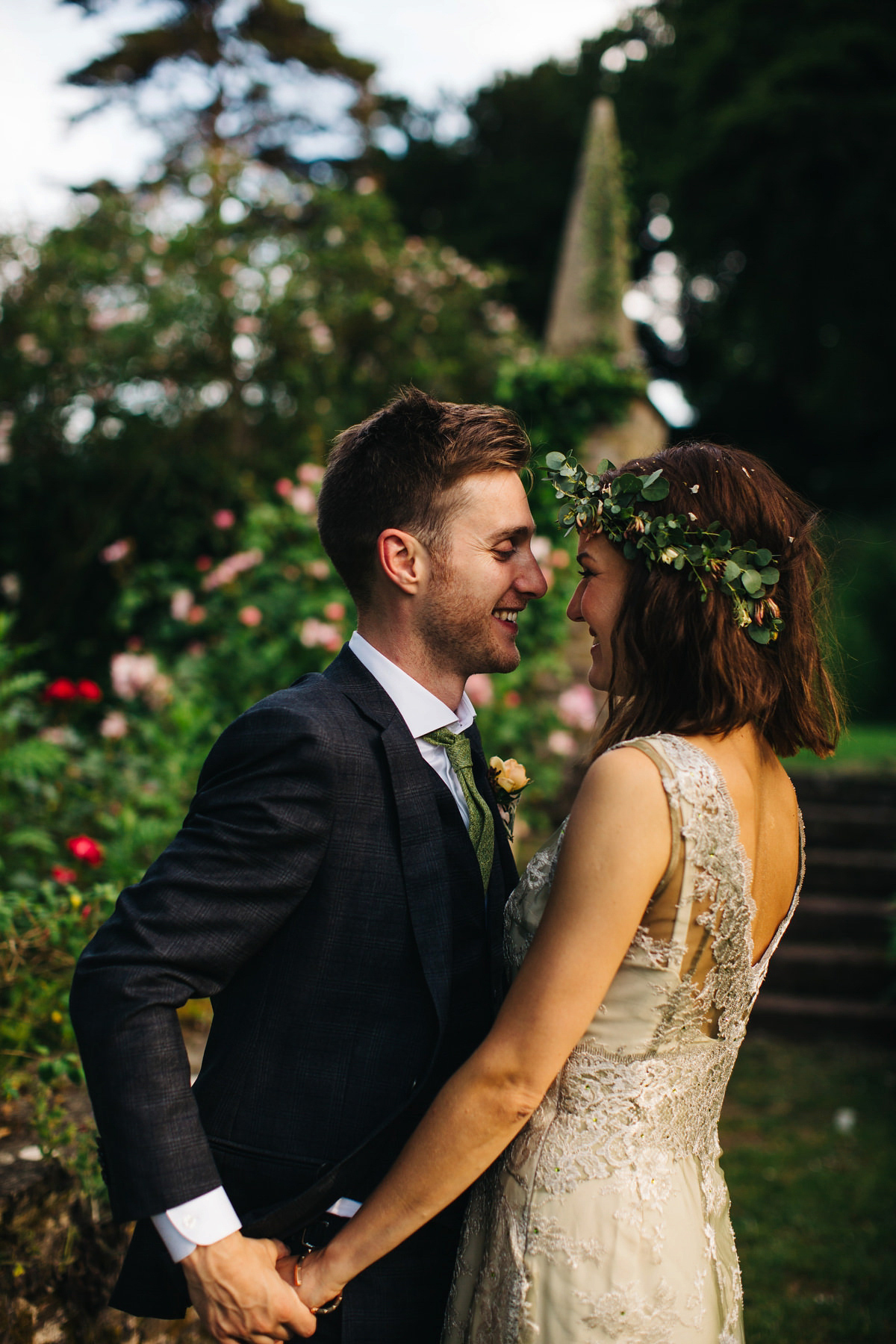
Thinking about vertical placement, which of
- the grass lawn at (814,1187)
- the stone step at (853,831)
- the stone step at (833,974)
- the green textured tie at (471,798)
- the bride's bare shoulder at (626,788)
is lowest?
the stone step at (833,974)

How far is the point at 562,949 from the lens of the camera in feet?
4.57

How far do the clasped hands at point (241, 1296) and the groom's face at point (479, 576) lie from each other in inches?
39.8

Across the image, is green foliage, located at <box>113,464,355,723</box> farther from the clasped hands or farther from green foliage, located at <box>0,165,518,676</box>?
the clasped hands

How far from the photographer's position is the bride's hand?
144 cm

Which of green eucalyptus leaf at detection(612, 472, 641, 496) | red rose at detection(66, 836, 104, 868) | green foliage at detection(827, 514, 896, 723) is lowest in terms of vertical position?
green foliage at detection(827, 514, 896, 723)

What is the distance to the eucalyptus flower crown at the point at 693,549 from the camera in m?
1.56

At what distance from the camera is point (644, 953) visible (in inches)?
58.6

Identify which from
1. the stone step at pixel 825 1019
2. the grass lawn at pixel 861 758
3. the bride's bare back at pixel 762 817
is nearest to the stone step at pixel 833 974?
the stone step at pixel 825 1019

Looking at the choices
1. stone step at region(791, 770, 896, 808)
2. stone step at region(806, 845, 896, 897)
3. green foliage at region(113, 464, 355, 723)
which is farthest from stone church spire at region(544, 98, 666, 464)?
green foliage at region(113, 464, 355, 723)

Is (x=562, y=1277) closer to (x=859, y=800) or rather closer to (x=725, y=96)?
(x=859, y=800)

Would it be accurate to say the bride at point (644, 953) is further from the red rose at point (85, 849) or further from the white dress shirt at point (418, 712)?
the red rose at point (85, 849)

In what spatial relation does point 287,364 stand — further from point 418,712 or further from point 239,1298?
point 239,1298

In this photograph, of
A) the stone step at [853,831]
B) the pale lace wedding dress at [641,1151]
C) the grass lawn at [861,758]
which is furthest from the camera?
the grass lawn at [861,758]

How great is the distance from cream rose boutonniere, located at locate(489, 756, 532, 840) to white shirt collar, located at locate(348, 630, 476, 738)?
12.9 inches
